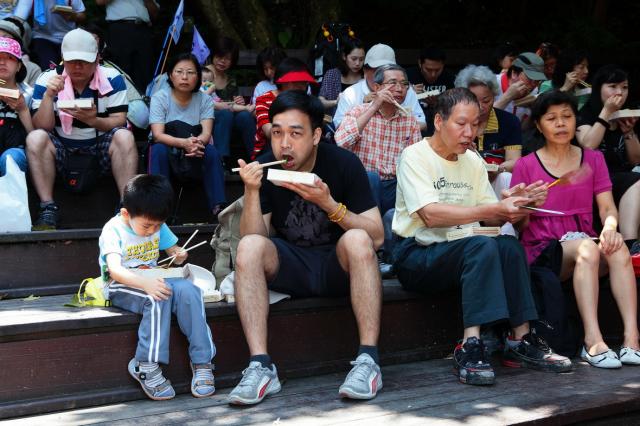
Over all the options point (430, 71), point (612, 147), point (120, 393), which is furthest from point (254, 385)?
point (430, 71)

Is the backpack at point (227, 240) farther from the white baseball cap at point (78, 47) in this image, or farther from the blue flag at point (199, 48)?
the blue flag at point (199, 48)

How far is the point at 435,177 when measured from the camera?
410 cm

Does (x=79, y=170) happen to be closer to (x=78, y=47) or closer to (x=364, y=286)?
(x=78, y=47)

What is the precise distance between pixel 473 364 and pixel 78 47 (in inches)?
113

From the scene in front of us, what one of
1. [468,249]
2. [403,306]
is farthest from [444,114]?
[403,306]

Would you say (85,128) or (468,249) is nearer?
(468,249)

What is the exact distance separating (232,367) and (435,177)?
133 centimetres

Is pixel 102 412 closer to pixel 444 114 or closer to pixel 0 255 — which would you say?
pixel 0 255

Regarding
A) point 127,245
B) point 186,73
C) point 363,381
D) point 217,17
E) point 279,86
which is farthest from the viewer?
point 217,17

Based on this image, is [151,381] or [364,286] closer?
[151,381]

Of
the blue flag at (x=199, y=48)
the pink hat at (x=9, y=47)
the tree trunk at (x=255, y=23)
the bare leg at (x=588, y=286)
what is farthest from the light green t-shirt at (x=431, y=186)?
the tree trunk at (x=255, y=23)

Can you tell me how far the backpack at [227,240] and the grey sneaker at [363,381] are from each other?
85 cm

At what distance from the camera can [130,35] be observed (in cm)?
679

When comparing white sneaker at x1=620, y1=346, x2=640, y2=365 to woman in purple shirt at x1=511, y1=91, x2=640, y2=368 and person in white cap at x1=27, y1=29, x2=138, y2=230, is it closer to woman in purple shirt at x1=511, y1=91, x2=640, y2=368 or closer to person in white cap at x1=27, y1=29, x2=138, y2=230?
woman in purple shirt at x1=511, y1=91, x2=640, y2=368
